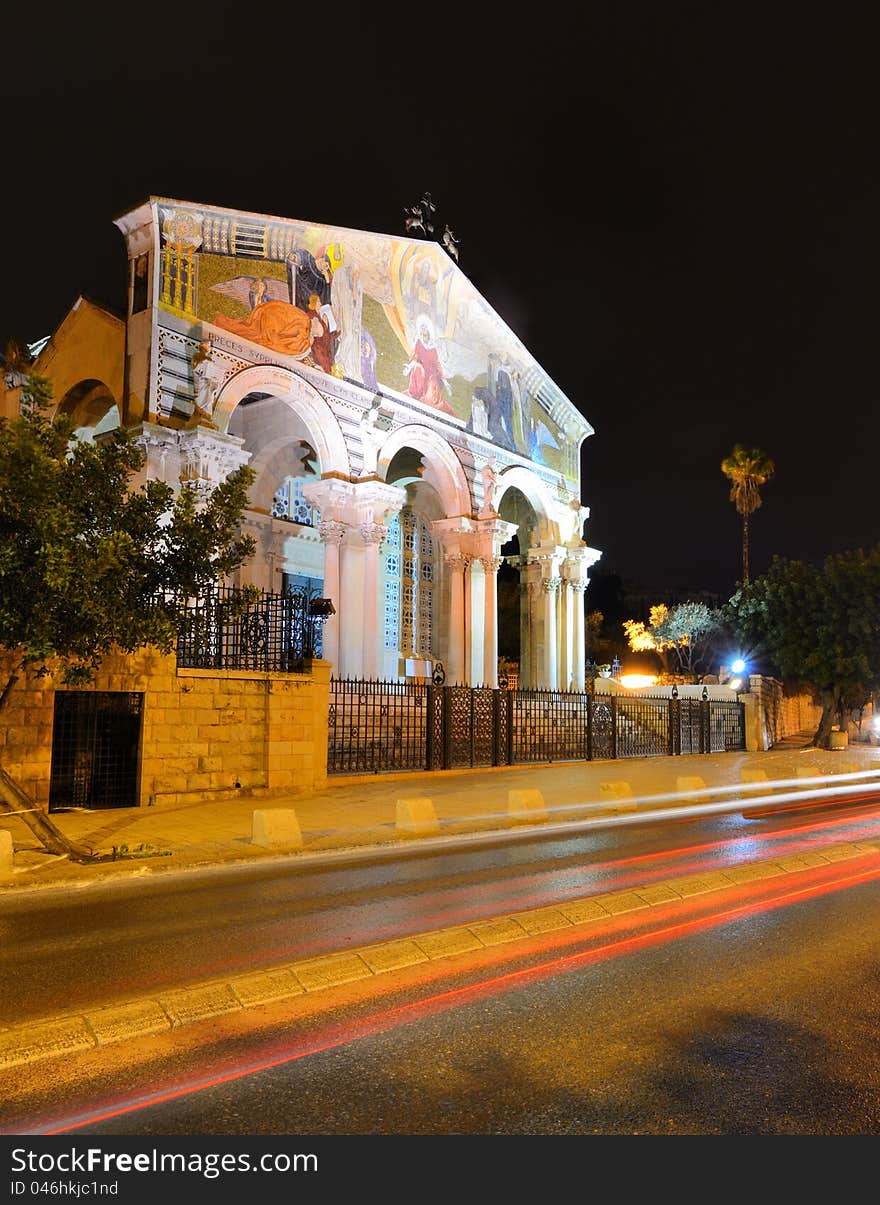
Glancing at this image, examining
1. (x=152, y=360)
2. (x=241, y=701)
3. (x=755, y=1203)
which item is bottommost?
(x=755, y=1203)

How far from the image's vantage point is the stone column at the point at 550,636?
111ft

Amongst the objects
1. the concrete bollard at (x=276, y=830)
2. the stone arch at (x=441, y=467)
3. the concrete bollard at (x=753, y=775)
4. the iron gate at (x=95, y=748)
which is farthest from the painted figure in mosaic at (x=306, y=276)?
the concrete bollard at (x=276, y=830)

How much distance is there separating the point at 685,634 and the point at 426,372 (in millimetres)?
29578

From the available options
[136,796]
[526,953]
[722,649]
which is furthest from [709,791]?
[722,649]

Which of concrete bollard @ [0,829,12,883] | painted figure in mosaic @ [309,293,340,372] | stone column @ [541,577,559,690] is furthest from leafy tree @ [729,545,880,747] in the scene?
concrete bollard @ [0,829,12,883]

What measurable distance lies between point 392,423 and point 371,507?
10.4ft

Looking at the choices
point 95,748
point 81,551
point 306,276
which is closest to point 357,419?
point 306,276

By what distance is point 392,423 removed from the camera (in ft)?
89.0

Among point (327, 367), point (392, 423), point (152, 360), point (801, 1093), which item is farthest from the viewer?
point (392, 423)

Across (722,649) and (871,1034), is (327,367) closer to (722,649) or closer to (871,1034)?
(871,1034)

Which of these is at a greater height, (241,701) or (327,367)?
(327,367)

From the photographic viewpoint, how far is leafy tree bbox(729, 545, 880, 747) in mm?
35250

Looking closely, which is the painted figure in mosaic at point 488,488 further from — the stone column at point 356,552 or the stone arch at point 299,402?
the stone arch at point 299,402

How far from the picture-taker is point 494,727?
21422 millimetres
